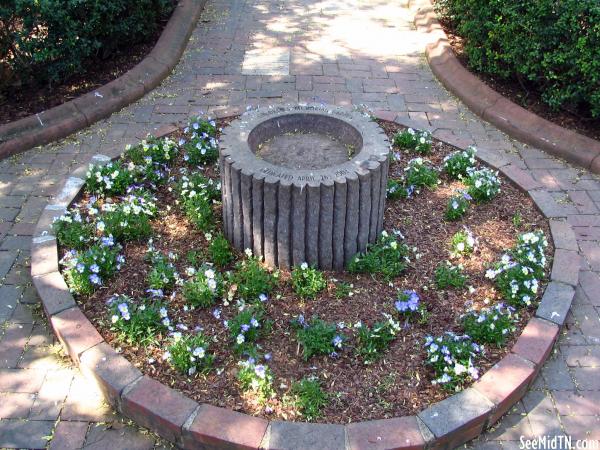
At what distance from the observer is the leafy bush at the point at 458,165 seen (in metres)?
5.04

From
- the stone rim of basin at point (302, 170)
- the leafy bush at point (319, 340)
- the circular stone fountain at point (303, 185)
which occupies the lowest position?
the leafy bush at point (319, 340)

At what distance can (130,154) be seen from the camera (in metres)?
5.17

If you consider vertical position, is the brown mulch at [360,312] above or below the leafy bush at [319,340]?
below

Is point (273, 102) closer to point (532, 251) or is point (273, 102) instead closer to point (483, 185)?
point (483, 185)

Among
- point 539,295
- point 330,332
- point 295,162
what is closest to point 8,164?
point 295,162

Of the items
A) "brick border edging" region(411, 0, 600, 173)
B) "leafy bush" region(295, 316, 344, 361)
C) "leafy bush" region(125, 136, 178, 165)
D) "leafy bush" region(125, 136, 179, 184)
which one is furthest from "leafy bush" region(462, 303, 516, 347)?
"leafy bush" region(125, 136, 178, 165)

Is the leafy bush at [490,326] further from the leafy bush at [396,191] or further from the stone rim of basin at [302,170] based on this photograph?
the leafy bush at [396,191]

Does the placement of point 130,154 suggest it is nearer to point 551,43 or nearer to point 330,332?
point 330,332

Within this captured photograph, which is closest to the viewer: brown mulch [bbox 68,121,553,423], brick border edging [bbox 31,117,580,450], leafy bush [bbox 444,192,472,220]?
brick border edging [bbox 31,117,580,450]

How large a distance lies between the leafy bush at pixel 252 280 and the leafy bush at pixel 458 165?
6.24ft

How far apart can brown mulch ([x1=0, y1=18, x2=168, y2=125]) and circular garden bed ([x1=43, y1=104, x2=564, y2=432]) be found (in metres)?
1.60

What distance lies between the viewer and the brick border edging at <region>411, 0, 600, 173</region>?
5.50 metres

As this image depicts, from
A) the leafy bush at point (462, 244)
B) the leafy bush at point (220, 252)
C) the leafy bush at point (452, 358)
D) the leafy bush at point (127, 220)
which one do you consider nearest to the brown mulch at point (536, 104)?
the leafy bush at point (462, 244)

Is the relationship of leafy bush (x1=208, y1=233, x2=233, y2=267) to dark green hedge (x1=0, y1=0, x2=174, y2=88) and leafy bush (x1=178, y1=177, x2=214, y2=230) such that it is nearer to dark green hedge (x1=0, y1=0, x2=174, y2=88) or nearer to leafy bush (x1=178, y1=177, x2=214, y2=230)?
leafy bush (x1=178, y1=177, x2=214, y2=230)
